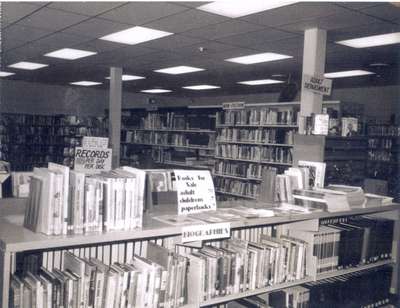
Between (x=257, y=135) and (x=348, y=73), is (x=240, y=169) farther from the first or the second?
(x=348, y=73)

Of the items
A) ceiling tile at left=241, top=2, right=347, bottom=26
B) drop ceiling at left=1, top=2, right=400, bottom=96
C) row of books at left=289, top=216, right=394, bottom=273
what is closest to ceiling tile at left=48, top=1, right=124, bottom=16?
drop ceiling at left=1, top=2, right=400, bottom=96

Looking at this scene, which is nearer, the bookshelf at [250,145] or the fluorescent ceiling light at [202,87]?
the bookshelf at [250,145]

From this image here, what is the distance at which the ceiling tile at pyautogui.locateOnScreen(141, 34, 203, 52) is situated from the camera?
4941mm

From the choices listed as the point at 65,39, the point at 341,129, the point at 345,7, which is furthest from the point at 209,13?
the point at 65,39

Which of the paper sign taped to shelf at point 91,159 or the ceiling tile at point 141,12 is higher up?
the ceiling tile at point 141,12

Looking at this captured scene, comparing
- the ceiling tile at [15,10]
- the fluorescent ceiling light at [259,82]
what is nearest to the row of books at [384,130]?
the fluorescent ceiling light at [259,82]

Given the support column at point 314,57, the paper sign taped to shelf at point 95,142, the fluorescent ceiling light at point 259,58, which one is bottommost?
the paper sign taped to shelf at point 95,142

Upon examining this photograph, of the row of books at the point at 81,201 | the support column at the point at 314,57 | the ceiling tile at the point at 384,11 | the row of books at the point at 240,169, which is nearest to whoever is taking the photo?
the row of books at the point at 81,201

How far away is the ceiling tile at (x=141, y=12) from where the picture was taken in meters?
3.66

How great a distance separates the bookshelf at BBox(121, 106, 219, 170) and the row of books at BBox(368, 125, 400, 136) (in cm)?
326

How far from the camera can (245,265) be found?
2207 millimetres

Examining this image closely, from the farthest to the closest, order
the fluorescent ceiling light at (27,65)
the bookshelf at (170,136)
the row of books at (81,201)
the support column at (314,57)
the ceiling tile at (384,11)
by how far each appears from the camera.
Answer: the bookshelf at (170,136) → the fluorescent ceiling light at (27,65) → the support column at (314,57) → the ceiling tile at (384,11) → the row of books at (81,201)

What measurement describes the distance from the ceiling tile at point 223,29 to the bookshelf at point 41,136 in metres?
5.66

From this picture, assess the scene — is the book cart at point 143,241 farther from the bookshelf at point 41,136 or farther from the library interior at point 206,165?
the bookshelf at point 41,136
